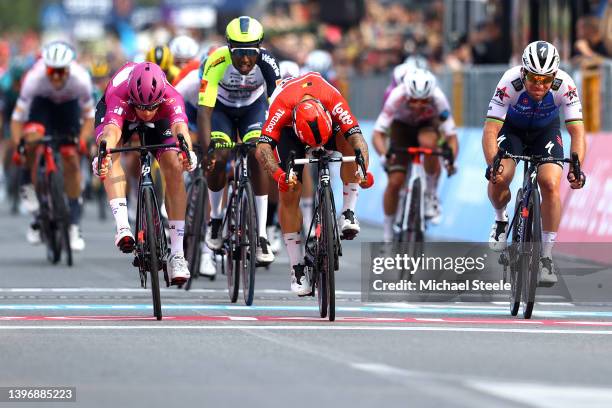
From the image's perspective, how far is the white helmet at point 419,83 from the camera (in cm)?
1747

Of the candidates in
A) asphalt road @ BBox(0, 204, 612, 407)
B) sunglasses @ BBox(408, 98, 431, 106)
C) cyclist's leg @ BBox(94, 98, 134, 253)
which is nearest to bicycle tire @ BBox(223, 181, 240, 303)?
asphalt road @ BBox(0, 204, 612, 407)

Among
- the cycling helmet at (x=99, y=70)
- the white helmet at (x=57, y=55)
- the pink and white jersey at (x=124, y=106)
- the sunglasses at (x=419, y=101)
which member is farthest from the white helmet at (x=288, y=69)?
the cycling helmet at (x=99, y=70)

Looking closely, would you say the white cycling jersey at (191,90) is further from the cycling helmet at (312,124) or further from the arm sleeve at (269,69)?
the cycling helmet at (312,124)

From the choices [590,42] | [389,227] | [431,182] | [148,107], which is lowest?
[389,227]

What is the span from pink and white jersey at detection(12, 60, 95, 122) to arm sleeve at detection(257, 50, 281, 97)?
374 cm

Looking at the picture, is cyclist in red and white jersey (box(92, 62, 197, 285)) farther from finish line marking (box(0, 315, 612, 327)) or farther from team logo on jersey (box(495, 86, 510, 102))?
team logo on jersey (box(495, 86, 510, 102))

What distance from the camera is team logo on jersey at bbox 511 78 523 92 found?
45.3 ft

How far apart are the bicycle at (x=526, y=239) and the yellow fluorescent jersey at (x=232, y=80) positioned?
2631 millimetres

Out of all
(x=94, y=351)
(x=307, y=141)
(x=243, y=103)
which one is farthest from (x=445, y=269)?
(x=94, y=351)

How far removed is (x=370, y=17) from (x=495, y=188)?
2028 cm

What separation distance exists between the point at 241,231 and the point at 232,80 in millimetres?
1776

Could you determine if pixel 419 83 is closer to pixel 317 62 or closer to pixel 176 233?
pixel 176 233

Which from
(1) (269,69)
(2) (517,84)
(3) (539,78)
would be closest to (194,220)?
(1) (269,69)

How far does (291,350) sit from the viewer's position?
1110 centimetres
